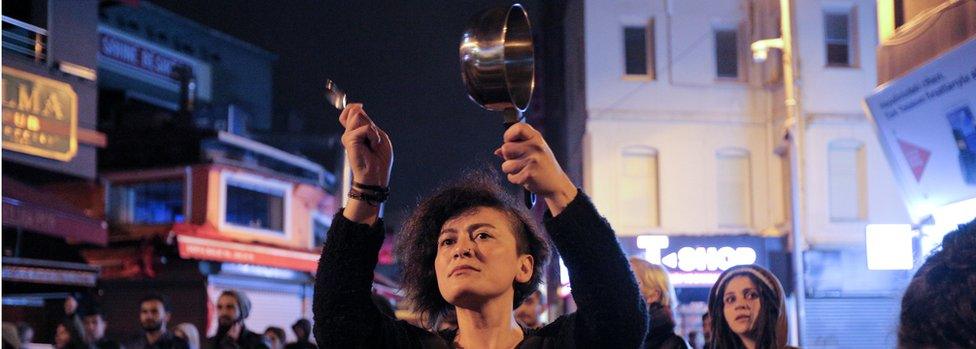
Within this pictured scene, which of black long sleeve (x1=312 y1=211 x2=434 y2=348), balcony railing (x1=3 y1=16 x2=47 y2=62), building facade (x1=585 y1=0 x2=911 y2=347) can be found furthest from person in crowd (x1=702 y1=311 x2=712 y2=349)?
building facade (x1=585 y1=0 x2=911 y2=347)

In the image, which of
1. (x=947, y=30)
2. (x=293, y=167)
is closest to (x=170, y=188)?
(x=293, y=167)

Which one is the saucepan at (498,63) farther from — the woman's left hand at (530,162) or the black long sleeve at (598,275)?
the black long sleeve at (598,275)

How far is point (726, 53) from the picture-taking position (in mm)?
24031

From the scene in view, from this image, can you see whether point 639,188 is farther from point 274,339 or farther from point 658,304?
point 658,304

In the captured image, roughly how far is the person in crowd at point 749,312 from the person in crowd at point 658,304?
7.7 inches

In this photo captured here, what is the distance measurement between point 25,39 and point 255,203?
38.8 feet

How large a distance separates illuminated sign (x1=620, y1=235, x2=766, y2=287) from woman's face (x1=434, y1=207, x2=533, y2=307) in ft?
60.2

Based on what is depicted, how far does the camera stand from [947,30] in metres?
7.44

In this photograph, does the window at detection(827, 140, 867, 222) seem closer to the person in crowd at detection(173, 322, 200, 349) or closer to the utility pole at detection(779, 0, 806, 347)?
the utility pole at detection(779, 0, 806, 347)

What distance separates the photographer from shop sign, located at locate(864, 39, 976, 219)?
23.4 feet

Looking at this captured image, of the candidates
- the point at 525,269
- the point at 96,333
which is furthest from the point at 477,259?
the point at 96,333

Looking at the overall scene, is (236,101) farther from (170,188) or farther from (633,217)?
(633,217)

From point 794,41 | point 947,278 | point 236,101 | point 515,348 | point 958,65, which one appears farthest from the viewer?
point 236,101

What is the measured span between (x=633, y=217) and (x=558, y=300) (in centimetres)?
516
